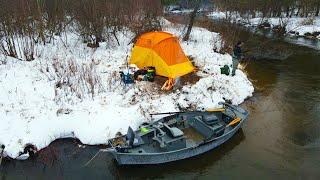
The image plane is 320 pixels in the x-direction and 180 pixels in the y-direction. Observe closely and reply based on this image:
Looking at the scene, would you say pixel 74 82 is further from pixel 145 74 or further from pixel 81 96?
pixel 145 74

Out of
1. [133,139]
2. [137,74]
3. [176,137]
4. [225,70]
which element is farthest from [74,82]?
[225,70]

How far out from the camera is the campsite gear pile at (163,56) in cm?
1505

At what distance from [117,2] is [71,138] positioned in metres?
11.3

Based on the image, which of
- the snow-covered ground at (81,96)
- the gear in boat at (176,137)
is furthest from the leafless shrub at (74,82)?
the gear in boat at (176,137)

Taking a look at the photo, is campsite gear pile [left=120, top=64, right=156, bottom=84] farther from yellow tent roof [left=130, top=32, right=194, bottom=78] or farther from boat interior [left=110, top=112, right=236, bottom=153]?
boat interior [left=110, top=112, right=236, bottom=153]

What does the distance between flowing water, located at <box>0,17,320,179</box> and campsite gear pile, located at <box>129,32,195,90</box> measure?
351 centimetres

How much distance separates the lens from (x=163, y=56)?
15156 millimetres

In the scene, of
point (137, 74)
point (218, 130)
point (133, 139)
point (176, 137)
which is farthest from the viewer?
point (137, 74)

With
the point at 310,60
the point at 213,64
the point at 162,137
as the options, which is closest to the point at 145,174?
the point at 162,137

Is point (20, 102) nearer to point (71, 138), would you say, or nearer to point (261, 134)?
point (71, 138)

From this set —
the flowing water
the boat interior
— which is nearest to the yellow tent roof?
the flowing water

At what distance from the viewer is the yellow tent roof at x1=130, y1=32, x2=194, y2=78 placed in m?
15.1

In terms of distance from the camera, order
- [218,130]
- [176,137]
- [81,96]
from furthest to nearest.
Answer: [81,96]
[218,130]
[176,137]

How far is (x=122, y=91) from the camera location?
1318 centimetres
